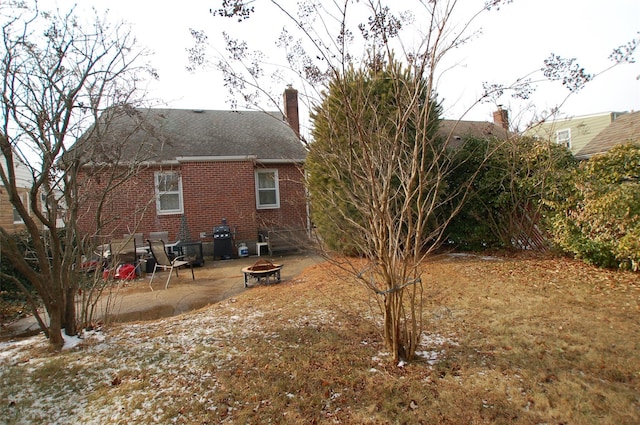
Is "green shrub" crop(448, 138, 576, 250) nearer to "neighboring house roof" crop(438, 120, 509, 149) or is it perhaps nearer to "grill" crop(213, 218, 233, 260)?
"neighboring house roof" crop(438, 120, 509, 149)

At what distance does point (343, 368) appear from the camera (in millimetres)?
3129

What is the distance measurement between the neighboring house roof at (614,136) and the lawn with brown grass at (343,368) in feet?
33.9

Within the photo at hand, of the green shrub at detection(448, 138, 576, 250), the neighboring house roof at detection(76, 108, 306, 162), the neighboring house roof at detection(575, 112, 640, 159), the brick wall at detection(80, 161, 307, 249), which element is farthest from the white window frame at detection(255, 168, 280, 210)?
the neighboring house roof at detection(575, 112, 640, 159)

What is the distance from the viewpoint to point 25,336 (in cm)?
454

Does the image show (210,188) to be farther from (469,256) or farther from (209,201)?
(469,256)

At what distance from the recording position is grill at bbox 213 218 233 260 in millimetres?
10281

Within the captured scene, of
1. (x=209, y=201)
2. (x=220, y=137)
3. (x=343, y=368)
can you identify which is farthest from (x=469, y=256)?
(x=220, y=137)

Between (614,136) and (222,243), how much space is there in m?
15.4

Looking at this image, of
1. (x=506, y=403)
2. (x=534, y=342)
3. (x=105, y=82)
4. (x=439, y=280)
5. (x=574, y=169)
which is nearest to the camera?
(x=506, y=403)

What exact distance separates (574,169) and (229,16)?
6993 mm

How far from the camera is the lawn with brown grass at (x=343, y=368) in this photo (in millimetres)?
2531

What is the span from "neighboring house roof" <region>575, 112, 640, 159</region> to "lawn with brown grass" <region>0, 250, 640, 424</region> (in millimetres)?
10320

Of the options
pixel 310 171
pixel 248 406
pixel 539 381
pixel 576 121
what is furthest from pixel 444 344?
pixel 576 121

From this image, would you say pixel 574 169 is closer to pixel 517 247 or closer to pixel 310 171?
pixel 517 247
